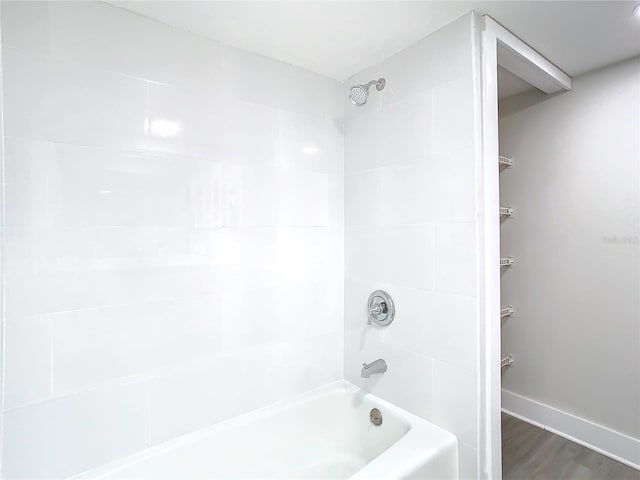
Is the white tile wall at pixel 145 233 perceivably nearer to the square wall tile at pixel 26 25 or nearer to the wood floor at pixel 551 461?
the square wall tile at pixel 26 25

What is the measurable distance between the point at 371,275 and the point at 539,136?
1590 millimetres

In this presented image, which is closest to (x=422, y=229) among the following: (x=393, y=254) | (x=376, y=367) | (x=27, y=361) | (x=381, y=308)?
(x=393, y=254)

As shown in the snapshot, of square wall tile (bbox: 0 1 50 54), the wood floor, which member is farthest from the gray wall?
square wall tile (bbox: 0 1 50 54)

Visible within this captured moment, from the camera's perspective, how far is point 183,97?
1.44 meters

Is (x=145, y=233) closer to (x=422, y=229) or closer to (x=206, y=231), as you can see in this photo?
(x=206, y=231)

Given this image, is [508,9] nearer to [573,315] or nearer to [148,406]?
[573,315]

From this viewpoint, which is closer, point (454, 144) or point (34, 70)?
point (34, 70)

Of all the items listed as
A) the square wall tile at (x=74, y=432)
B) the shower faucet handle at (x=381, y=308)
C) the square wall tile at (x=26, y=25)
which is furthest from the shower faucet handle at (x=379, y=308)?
the square wall tile at (x=26, y=25)

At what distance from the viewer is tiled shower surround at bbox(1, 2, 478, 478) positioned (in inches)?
45.6

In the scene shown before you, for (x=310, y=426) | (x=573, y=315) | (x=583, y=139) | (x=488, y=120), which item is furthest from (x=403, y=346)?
(x=583, y=139)

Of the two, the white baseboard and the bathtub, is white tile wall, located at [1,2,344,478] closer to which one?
the bathtub

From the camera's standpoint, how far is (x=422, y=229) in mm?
1519

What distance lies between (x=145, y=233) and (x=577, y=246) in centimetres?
246

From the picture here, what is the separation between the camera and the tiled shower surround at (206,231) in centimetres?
116
